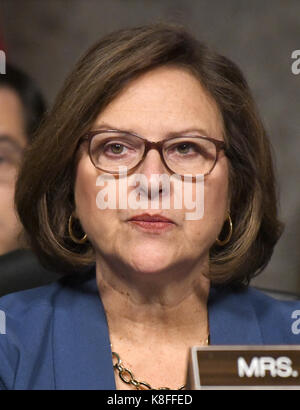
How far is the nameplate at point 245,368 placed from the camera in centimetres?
90

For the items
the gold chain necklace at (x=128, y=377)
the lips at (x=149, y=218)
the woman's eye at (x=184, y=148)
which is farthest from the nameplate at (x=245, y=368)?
the woman's eye at (x=184, y=148)

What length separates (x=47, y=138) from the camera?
1.06 metres

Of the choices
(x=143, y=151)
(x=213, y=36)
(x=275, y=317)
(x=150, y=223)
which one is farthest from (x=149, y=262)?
(x=213, y=36)

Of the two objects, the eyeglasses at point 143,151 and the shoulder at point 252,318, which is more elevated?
the eyeglasses at point 143,151

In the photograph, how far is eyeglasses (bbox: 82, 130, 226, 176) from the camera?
38.6 inches

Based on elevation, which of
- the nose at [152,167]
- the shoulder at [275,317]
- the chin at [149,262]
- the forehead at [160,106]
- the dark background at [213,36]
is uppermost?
the dark background at [213,36]

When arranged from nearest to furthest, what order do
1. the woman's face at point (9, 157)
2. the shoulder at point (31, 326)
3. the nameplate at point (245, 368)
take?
the nameplate at point (245, 368) → the shoulder at point (31, 326) → the woman's face at point (9, 157)

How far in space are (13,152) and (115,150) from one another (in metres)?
0.23

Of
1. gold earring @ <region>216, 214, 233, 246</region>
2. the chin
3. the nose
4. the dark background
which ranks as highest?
the dark background

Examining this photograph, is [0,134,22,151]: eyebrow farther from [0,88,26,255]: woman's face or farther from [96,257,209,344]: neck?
[96,257,209,344]: neck

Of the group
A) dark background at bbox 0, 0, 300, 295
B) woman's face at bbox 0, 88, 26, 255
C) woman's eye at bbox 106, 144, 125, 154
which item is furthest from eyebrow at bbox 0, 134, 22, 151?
woman's eye at bbox 106, 144, 125, 154

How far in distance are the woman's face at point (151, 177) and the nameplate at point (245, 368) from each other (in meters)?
0.16

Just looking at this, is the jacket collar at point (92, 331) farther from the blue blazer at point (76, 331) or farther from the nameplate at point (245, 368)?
the nameplate at point (245, 368)
